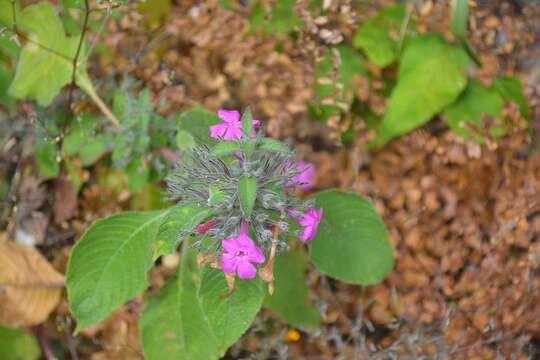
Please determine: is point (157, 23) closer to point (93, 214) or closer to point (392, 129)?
point (93, 214)

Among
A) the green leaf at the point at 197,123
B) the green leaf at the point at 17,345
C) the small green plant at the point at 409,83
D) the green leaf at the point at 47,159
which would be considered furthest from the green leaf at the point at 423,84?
the green leaf at the point at 17,345

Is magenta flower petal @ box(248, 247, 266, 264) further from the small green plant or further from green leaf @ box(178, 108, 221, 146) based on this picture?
the small green plant

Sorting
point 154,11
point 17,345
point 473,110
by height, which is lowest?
point 17,345

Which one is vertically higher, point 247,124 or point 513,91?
point 247,124

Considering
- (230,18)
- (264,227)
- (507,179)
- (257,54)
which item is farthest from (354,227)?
(230,18)

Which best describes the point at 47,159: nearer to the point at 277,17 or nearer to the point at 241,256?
the point at 277,17

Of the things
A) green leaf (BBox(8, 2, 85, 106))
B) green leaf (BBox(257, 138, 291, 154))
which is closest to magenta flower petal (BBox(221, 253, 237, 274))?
green leaf (BBox(257, 138, 291, 154))

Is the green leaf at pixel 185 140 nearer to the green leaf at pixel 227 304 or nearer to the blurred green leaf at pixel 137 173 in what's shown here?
the blurred green leaf at pixel 137 173

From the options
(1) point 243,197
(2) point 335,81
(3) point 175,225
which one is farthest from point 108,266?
(2) point 335,81
